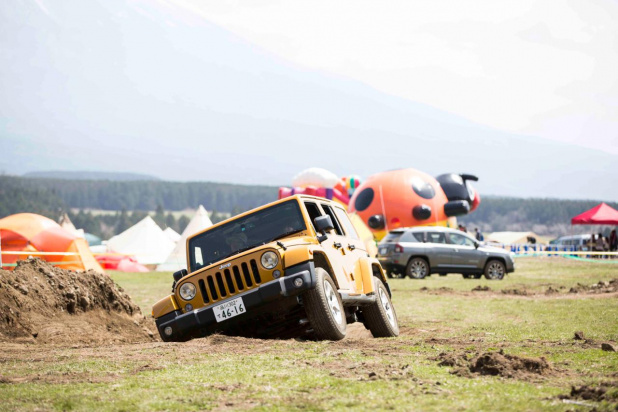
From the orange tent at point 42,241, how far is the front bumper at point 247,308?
1835cm

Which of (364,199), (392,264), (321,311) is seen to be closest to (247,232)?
(321,311)

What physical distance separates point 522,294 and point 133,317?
11.3 m

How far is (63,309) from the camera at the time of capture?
12906mm

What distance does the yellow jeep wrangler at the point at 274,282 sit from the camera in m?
9.57

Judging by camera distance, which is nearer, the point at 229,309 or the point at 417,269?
the point at 229,309

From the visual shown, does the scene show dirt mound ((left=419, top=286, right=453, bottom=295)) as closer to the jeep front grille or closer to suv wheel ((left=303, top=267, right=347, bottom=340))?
suv wheel ((left=303, top=267, right=347, bottom=340))

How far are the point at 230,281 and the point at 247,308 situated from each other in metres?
0.54

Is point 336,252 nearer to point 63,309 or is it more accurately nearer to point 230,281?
point 230,281

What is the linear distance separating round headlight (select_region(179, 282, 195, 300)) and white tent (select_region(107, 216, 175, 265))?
35844 millimetres

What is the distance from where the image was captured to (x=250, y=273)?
977cm

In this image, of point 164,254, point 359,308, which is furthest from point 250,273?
point 164,254

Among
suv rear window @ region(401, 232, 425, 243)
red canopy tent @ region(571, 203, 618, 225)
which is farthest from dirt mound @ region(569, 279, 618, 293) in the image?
red canopy tent @ region(571, 203, 618, 225)

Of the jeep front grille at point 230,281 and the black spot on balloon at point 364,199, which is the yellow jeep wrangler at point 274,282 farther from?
the black spot on balloon at point 364,199

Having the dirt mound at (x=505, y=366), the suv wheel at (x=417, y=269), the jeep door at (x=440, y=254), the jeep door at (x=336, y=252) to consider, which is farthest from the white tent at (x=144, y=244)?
the dirt mound at (x=505, y=366)
